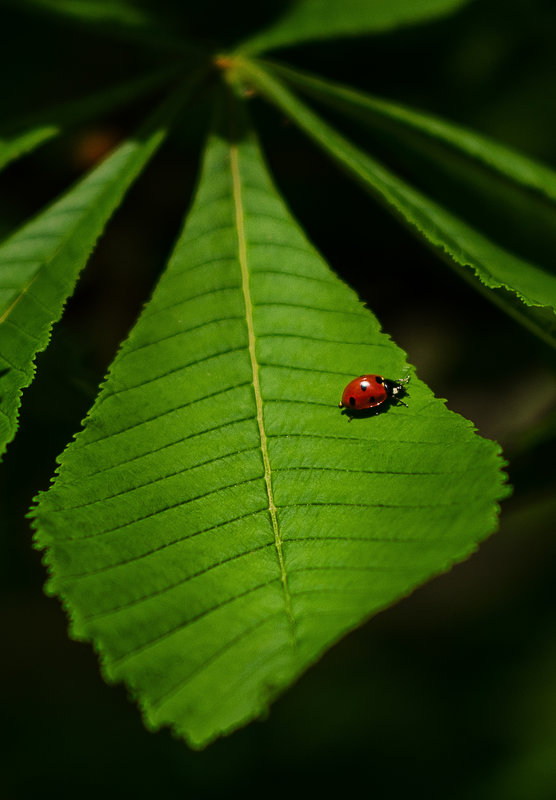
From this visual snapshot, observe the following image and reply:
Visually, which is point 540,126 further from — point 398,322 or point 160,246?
point 160,246

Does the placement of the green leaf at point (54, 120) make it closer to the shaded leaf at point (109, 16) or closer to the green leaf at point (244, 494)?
the shaded leaf at point (109, 16)

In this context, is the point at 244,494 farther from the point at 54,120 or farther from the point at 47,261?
the point at 54,120

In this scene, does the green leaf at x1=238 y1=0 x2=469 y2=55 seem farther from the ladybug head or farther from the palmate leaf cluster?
the ladybug head

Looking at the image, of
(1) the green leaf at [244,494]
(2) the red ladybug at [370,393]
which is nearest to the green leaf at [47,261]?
(1) the green leaf at [244,494]

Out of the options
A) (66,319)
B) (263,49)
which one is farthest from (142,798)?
(263,49)

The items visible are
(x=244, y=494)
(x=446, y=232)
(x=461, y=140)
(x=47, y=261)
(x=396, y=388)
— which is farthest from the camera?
(x=461, y=140)

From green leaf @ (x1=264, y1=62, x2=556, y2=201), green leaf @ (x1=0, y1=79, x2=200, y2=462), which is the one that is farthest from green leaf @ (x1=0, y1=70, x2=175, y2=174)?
green leaf @ (x1=264, y1=62, x2=556, y2=201)

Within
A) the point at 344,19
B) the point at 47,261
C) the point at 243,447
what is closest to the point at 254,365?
the point at 243,447
